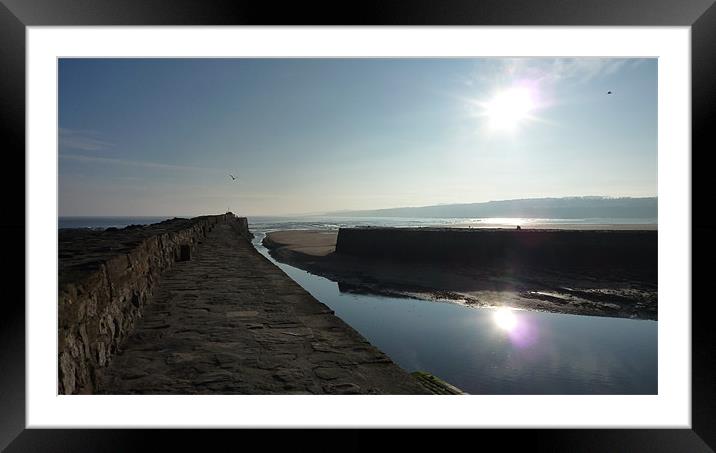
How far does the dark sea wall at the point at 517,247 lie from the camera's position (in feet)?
66.0

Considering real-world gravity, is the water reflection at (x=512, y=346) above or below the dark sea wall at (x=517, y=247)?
below

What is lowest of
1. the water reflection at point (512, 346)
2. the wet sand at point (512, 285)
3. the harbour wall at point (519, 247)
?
the water reflection at point (512, 346)

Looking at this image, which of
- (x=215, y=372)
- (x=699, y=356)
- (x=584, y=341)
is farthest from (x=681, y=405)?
(x=584, y=341)

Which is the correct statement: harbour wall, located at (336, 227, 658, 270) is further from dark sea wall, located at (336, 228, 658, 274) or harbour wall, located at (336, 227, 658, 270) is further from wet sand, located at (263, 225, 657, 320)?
wet sand, located at (263, 225, 657, 320)

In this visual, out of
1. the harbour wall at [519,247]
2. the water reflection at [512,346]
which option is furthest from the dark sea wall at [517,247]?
the water reflection at [512,346]

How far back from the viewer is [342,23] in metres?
2.36

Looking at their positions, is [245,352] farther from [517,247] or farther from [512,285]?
[517,247]

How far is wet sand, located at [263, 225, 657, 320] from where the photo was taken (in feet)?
44.6

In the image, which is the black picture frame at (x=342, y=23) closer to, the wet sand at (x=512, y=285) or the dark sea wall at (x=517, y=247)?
the wet sand at (x=512, y=285)

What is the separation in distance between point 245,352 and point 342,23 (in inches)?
101

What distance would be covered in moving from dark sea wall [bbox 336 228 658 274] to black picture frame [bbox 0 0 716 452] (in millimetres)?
20285

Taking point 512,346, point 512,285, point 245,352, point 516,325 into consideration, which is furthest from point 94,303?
point 512,285

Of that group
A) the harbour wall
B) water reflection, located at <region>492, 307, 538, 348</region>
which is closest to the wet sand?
the harbour wall

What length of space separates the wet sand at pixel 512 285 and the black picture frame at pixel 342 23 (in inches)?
455
